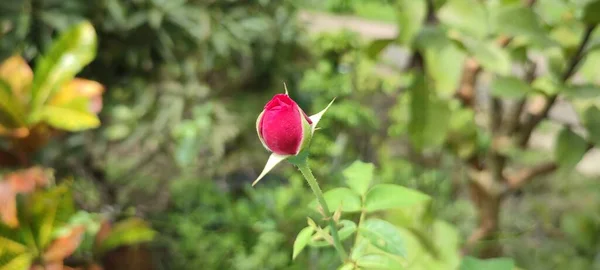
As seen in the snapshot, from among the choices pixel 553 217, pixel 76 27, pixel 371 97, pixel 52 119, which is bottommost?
pixel 553 217

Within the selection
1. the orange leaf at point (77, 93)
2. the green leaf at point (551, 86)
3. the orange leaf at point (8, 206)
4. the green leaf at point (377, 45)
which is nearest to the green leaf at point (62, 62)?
the orange leaf at point (77, 93)

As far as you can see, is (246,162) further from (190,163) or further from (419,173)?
(419,173)

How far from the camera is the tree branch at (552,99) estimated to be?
65 cm

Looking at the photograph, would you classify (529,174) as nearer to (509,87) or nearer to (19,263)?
(509,87)

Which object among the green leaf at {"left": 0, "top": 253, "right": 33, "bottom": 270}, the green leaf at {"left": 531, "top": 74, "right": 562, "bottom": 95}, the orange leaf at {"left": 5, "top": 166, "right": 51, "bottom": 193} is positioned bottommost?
the green leaf at {"left": 0, "top": 253, "right": 33, "bottom": 270}

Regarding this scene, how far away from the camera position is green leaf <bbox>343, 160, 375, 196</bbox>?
36cm

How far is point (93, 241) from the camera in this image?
2.56 ft

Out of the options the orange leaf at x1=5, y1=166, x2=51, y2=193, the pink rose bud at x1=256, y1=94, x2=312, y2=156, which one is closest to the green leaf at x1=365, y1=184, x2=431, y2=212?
the pink rose bud at x1=256, y1=94, x2=312, y2=156

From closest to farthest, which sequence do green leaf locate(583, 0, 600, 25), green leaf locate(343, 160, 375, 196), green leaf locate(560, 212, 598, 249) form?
1. green leaf locate(343, 160, 375, 196)
2. green leaf locate(583, 0, 600, 25)
3. green leaf locate(560, 212, 598, 249)

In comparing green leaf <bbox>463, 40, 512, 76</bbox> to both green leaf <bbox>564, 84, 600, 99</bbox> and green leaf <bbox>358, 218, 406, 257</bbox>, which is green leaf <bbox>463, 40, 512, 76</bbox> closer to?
green leaf <bbox>564, 84, 600, 99</bbox>

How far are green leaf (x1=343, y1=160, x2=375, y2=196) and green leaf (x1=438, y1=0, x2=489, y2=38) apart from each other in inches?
15.2

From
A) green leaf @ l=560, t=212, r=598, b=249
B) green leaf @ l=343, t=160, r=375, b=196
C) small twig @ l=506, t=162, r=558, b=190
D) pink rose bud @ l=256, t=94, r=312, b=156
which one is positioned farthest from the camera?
green leaf @ l=560, t=212, r=598, b=249

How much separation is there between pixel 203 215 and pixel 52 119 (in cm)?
34

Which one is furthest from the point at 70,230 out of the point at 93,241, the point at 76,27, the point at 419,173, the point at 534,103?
the point at 534,103
